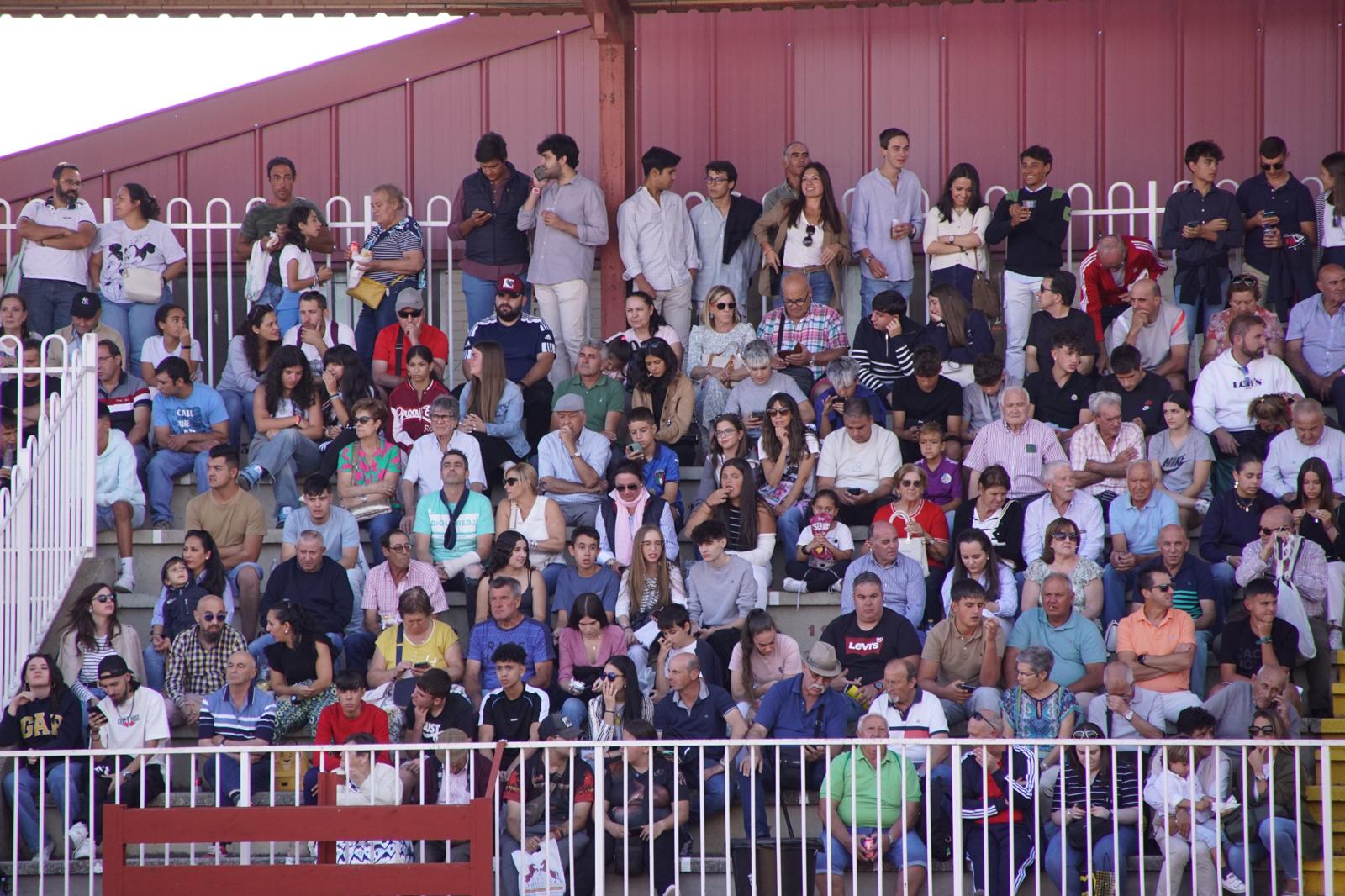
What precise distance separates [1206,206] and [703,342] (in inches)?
148

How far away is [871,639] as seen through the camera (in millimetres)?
9969

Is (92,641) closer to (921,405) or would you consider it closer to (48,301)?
(48,301)

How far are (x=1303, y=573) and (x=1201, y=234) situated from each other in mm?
3398

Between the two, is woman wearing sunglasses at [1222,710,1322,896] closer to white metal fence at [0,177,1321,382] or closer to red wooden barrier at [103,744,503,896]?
red wooden barrier at [103,744,503,896]

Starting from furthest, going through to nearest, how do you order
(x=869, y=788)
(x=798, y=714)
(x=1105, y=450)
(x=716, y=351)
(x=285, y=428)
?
(x=716, y=351), (x=285, y=428), (x=1105, y=450), (x=798, y=714), (x=869, y=788)

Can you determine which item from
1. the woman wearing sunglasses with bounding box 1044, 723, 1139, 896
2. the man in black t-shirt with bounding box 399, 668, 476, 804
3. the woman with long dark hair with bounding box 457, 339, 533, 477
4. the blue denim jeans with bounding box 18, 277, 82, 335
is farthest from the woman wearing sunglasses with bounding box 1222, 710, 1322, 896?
the blue denim jeans with bounding box 18, 277, 82, 335

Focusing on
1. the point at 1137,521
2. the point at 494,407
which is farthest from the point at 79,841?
the point at 1137,521

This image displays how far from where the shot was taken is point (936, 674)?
999 centimetres

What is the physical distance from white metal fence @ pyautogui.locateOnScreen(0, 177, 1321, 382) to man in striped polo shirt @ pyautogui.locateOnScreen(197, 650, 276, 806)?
4073mm

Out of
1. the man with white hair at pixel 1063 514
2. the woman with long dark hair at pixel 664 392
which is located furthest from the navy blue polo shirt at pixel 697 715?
the woman with long dark hair at pixel 664 392

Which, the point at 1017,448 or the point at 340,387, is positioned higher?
the point at 340,387

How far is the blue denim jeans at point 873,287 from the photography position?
13242 mm

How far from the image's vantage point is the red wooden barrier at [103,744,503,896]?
7441 mm

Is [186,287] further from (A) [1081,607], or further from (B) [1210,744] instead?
(B) [1210,744]
